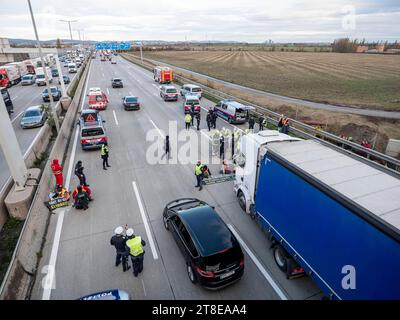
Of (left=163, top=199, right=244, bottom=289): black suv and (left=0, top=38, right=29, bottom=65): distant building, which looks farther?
(left=0, top=38, right=29, bottom=65): distant building

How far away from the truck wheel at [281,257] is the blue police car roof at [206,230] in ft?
5.58

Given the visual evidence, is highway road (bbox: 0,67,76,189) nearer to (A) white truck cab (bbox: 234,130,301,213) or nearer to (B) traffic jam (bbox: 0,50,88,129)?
(B) traffic jam (bbox: 0,50,88,129)

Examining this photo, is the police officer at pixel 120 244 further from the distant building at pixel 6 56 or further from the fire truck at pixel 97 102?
the distant building at pixel 6 56

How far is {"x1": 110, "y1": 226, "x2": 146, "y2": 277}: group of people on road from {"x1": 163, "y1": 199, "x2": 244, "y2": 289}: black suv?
1311 mm

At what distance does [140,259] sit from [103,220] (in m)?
3.52

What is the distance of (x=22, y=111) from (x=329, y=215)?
103ft

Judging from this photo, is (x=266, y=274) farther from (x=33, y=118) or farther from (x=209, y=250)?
(x=33, y=118)

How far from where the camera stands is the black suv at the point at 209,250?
7.04m

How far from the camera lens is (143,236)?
9.55 metres

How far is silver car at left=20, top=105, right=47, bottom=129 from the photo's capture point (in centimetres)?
2202

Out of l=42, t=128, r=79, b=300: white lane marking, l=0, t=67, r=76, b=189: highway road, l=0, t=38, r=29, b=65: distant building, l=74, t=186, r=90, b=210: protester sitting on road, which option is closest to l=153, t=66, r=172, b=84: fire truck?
l=0, t=67, r=76, b=189: highway road

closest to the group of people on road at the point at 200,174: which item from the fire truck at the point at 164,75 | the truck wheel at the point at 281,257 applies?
the truck wheel at the point at 281,257

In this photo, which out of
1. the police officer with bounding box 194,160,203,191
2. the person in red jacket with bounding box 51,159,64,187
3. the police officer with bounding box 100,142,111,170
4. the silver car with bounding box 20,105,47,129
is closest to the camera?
the person in red jacket with bounding box 51,159,64,187

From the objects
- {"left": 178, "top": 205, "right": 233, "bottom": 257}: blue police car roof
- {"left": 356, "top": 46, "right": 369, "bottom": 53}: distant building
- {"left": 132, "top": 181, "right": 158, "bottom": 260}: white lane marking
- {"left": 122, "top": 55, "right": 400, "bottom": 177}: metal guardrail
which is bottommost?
{"left": 132, "top": 181, "right": 158, "bottom": 260}: white lane marking
